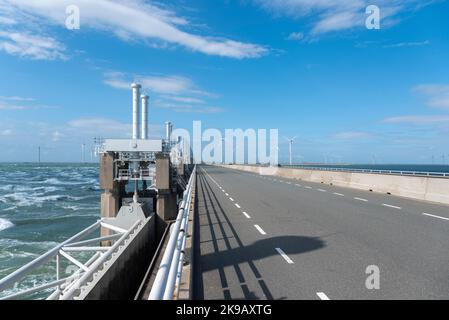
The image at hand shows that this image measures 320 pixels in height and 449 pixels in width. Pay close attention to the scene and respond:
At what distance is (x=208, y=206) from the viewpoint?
691 inches

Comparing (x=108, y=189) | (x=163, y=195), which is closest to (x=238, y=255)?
(x=163, y=195)

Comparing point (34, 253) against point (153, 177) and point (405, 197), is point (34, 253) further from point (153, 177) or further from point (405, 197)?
point (405, 197)

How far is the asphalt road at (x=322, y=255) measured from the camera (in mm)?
5871

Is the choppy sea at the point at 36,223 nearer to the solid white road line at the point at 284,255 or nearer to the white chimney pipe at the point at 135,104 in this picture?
the white chimney pipe at the point at 135,104

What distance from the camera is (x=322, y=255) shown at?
8094 millimetres

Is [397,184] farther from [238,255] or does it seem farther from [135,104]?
[135,104]

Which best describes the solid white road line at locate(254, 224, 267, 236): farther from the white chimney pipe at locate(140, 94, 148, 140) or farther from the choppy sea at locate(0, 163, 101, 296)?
the white chimney pipe at locate(140, 94, 148, 140)

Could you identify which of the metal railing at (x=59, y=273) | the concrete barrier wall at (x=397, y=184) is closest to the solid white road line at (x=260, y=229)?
the metal railing at (x=59, y=273)

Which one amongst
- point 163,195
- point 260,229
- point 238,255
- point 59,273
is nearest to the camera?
point 238,255

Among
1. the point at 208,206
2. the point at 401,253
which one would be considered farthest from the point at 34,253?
the point at 401,253

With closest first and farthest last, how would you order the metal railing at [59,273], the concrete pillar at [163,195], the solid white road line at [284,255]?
1. the solid white road line at [284,255]
2. the metal railing at [59,273]
3. the concrete pillar at [163,195]

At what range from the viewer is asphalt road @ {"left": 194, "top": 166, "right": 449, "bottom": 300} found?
231 inches

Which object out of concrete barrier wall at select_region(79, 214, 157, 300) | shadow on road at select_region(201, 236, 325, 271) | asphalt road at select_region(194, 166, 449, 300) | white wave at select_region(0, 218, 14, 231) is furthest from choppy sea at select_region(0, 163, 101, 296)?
shadow on road at select_region(201, 236, 325, 271)
